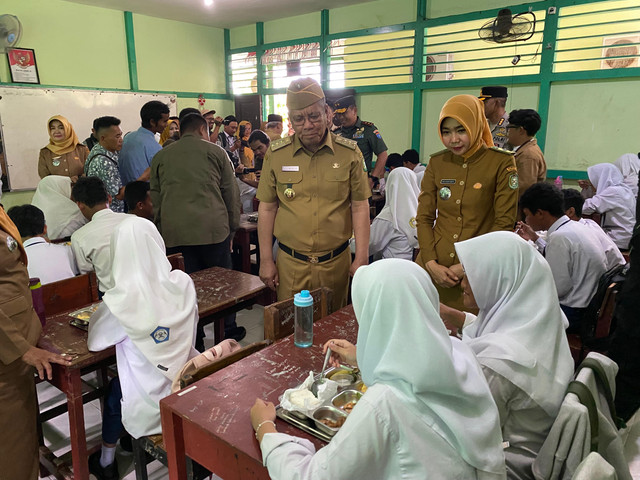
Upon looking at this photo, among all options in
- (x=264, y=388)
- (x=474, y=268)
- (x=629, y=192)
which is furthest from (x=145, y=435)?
(x=629, y=192)

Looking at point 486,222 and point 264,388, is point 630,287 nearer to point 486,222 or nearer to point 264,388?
point 486,222

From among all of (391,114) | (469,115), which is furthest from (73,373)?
(391,114)

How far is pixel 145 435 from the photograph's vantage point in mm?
1697

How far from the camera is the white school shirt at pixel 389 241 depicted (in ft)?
11.7

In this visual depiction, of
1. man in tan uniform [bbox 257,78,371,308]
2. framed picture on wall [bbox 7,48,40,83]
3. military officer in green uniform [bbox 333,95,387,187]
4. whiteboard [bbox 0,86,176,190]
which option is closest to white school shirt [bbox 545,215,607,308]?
man in tan uniform [bbox 257,78,371,308]

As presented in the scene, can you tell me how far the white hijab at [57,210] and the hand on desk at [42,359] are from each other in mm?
2060

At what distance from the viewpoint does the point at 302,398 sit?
1.25 m

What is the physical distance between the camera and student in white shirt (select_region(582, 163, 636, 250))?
4.20m

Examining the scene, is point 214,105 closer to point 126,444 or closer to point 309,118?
point 309,118

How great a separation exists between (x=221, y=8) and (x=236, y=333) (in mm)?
5327

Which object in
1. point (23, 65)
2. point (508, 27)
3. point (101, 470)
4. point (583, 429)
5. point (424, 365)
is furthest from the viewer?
point (23, 65)

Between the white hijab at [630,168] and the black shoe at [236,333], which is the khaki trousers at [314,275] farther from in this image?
the white hijab at [630,168]

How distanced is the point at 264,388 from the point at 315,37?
22.2 ft

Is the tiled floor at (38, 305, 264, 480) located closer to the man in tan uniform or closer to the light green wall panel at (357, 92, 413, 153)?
the man in tan uniform
